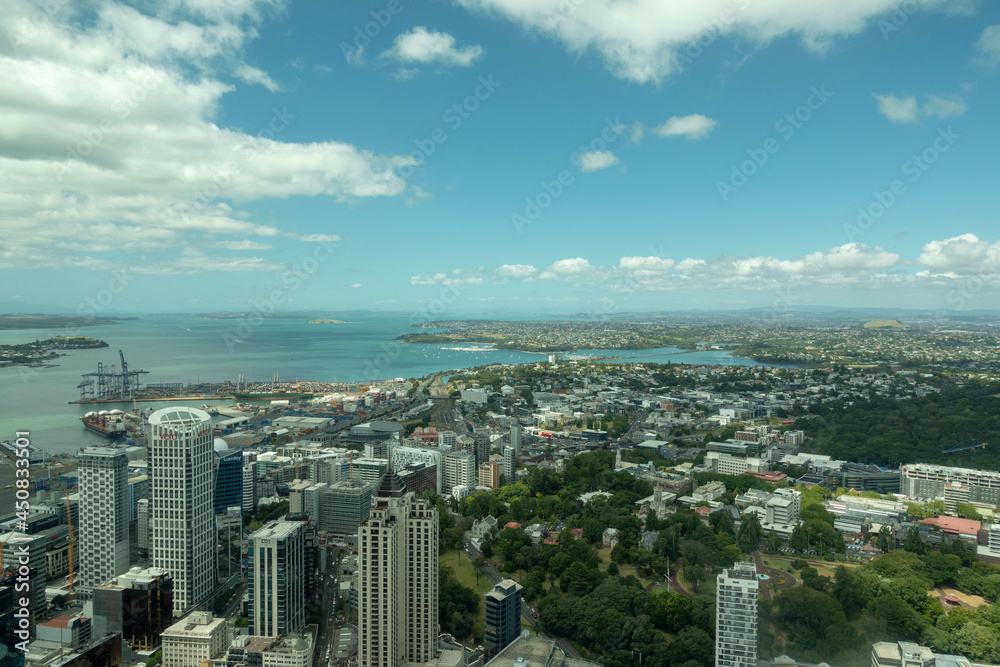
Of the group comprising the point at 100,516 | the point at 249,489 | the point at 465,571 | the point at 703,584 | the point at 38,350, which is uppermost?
the point at 38,350

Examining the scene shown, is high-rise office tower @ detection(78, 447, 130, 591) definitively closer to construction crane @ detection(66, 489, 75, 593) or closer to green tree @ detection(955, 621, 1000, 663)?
construction crane @ detection(66, 489, 75, 593)

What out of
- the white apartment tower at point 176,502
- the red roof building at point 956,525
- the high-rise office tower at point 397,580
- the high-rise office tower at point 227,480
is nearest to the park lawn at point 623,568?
the high-rise office tower at point 397,580

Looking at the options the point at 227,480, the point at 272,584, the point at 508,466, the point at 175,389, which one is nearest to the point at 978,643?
the point at 272,584

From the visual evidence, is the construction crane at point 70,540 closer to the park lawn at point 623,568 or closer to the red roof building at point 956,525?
the park lawn at point 623,568

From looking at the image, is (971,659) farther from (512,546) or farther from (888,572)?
(512,546)

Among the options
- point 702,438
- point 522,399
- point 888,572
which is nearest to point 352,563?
point 888,572

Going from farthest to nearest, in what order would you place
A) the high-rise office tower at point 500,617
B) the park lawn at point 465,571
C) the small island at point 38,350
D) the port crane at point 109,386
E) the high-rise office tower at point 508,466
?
the small island at point 38,350 → the port crane at point 109,386 → the high-rise office tower at point 508,466 → the park lawn at point 465,571 → the high-rise office tower at point 500,617

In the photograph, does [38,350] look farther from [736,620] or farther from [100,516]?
[736,620]
